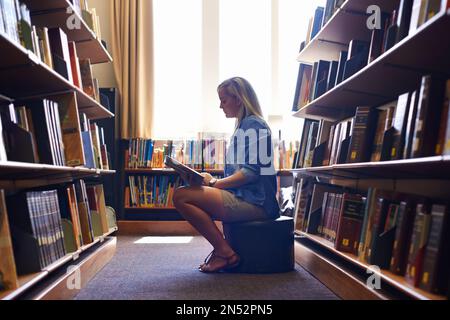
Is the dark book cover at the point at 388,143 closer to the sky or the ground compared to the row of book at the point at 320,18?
closer to the ground

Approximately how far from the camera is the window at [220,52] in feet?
12.6

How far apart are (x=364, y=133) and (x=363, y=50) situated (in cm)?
43

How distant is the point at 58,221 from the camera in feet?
5.23

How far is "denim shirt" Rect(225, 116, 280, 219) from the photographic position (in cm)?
197

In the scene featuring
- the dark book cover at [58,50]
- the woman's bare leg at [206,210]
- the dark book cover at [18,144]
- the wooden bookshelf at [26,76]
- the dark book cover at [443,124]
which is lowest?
the woman's bare leg at [206,210]

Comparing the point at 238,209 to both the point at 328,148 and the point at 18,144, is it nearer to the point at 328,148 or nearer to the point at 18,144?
the point at 328,148

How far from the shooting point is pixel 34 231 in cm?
134

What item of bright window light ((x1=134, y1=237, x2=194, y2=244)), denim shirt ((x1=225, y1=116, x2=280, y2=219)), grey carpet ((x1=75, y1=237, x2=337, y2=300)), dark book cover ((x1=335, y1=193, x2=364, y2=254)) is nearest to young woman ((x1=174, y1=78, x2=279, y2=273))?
denim shirt ((x1=225, y1=116, x2=280, y2=219))

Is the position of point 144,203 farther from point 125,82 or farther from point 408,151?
point 408,151

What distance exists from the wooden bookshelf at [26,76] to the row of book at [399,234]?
131 centimetres

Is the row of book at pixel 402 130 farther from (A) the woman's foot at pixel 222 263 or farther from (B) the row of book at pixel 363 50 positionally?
(A) the woman's foot at pixel 222 263

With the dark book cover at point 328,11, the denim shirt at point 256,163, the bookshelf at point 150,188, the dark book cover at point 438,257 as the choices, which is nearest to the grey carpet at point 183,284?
the denim shirt at point 256,163

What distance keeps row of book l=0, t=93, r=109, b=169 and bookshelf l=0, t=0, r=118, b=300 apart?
0.02 m
